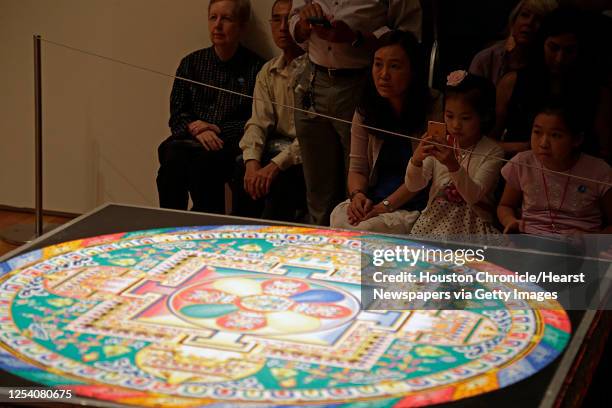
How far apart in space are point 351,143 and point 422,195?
0.39 m

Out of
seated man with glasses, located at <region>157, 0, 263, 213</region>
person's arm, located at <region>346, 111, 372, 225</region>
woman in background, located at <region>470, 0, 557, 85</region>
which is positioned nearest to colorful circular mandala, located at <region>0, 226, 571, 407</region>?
person's arm, located at <region>346, 111, 372, 225</region>

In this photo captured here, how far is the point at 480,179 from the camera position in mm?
3557

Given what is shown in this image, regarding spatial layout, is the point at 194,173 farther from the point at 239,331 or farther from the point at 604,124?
the point at 239,331

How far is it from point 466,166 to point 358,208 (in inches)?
17.8

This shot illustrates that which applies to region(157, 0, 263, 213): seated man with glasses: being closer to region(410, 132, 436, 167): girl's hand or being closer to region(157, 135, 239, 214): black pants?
region(157, 135, 239, 214): black pants

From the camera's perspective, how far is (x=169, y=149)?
4.59 meters

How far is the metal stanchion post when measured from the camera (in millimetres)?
3504

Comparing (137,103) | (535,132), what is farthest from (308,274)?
(137,103)

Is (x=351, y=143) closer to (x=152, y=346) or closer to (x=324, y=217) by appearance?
(x=324, y=217)

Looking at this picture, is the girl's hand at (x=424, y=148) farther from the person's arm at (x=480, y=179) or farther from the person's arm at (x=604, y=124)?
the person's arm at (x=604, y=124)

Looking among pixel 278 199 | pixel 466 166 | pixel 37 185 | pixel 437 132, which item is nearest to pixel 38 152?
pixel 37 185

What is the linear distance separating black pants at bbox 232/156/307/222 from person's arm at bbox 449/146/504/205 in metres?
1.06

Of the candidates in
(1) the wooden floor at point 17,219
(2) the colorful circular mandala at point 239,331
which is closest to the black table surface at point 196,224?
(2) the colorful circular mandala at point 239,331

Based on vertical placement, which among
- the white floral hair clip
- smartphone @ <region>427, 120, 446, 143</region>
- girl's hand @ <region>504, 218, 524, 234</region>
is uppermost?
the white floral hair clip
